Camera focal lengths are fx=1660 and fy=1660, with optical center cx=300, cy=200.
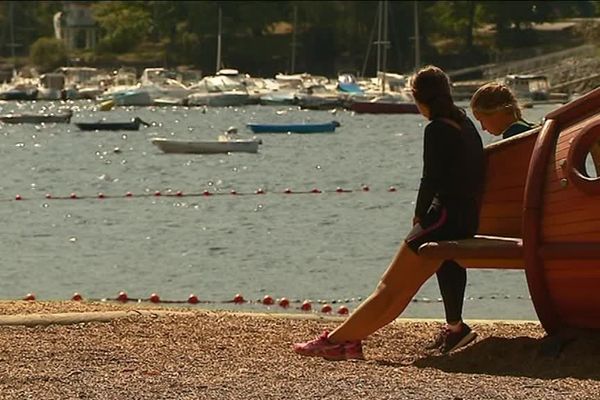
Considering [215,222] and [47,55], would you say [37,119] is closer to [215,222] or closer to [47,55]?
[215,222]

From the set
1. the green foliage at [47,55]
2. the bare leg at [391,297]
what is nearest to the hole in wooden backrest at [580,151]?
the bare leg at [391,297]

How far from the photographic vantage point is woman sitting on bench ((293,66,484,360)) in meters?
9.12

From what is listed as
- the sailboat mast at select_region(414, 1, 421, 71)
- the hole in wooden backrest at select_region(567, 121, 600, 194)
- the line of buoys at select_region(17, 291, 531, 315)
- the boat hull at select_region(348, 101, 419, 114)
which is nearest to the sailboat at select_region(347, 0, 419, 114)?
the boat hull at select_region(348, 101, 419, 114)

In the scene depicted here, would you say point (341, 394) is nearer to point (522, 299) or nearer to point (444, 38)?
point (522, 299)

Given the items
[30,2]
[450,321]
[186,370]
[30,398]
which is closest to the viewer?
[30,398]

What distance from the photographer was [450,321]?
→ 377 inches

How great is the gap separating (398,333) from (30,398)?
316 centimetres

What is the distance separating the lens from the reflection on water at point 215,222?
2128 centimetres

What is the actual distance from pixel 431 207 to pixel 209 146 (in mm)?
Answer: 46211

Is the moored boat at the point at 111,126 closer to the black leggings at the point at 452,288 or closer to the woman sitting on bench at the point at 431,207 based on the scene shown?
the black leggings at the point at 452,288

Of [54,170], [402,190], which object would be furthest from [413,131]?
[402,190]

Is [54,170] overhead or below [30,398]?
below

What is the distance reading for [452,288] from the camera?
9.60 meters

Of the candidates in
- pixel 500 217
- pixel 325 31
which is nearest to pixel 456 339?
pixel 500 217
